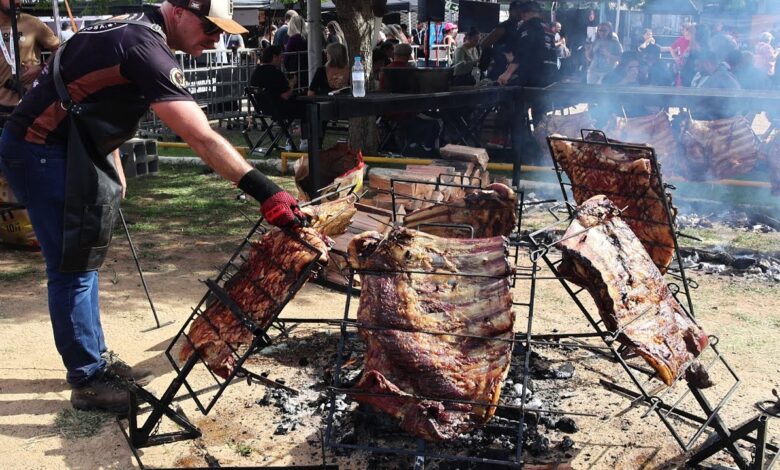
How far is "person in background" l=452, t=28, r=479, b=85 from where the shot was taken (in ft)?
49.9

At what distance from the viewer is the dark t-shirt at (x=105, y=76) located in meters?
3.89

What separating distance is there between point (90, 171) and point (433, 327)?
7.14ft

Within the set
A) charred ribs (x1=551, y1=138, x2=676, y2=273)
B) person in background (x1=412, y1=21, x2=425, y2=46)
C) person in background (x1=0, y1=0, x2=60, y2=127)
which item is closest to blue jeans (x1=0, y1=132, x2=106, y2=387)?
charred ribs (x1=551, y1=138, x2=676, y2=273)

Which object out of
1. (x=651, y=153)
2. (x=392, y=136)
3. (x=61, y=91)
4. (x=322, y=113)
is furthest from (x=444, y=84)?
(x=61, y=91)

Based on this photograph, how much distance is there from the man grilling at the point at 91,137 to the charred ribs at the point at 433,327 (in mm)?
888

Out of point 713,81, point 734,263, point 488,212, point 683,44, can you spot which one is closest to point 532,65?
point 713,81

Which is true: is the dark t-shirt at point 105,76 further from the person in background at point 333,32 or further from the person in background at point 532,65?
the person in background at point 333,32

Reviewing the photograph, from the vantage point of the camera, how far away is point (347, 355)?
5.21 meters

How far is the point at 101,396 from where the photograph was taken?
4613mm

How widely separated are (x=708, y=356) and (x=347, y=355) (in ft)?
8.79

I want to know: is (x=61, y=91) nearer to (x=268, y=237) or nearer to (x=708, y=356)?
(x=268, y=237)

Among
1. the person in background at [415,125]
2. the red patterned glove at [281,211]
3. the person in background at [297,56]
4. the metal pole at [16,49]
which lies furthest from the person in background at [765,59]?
the red patterned glove at [281,211]

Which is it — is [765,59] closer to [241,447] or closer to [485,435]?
[485,435]

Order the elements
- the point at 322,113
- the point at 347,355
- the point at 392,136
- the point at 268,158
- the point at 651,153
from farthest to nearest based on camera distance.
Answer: the point at 392,136, the point at 268,158, the point at 322,113, the point at 347,355, the point at 651,153
